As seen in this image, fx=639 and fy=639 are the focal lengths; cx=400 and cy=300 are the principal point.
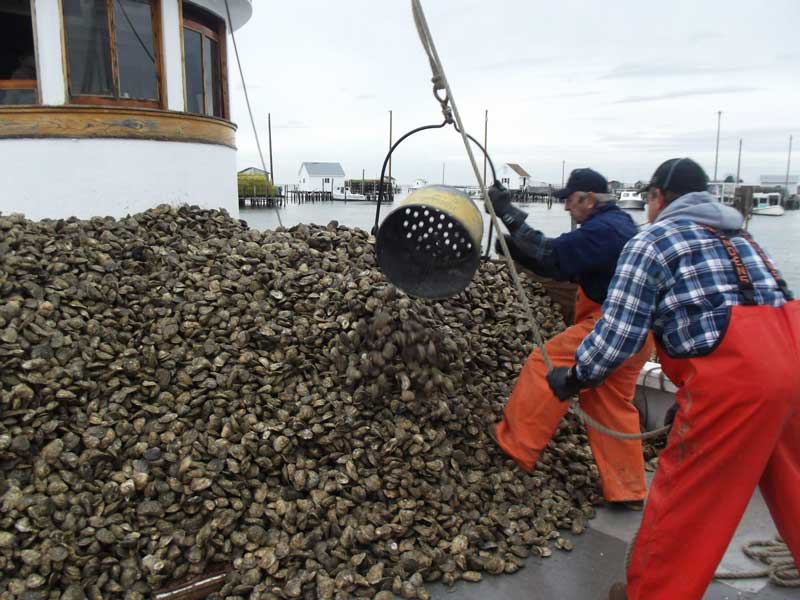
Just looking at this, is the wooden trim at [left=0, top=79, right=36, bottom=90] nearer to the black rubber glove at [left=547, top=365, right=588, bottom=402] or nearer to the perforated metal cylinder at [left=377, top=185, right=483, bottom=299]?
the perforated metal cylinder at [left=377, top=185, right=483, bottom=299]

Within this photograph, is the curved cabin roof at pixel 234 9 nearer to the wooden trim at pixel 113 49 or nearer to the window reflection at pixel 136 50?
the window reflection at pixel 136 50

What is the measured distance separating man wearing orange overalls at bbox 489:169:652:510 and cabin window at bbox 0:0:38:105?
4.10 metres

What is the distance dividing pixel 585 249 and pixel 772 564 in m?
1.75

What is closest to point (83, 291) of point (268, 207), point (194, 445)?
point (194, 445)

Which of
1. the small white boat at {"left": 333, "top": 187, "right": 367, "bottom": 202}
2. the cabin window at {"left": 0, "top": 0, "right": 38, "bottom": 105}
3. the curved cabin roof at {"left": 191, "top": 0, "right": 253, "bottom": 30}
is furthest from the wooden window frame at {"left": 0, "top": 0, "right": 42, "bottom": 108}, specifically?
the small white boat at {"left": 333, "top": 187, "right": 367, "bottom": 202}

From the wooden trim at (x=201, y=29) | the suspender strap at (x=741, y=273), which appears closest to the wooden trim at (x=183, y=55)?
the wooden trim at (x=201, y=29)

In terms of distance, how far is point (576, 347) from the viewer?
11.1ft

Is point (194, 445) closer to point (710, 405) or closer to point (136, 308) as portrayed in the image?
point (136, 308)

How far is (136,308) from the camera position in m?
3.81

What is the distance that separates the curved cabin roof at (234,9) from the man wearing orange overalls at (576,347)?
424 centimetres

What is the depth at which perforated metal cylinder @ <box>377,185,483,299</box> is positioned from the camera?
3.29 m

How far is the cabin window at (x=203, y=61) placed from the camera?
5926 mm

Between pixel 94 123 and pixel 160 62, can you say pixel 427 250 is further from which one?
pixel 160 62

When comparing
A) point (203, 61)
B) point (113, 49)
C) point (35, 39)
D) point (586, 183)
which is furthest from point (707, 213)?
point (203, 61)
